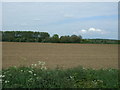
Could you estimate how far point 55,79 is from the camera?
4121 millimetres

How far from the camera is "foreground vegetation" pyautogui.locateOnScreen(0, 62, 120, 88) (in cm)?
397

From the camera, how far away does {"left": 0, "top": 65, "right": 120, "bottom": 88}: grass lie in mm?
3965

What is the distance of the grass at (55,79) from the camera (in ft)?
13.0

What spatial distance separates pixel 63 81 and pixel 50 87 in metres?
0.32

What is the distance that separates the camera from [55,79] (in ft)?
13.5

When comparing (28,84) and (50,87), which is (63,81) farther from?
(28,84)

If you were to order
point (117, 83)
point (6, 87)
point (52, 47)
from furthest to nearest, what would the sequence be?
1. point (52, 47)
2. point (117, 83)
3. point (6, 87)

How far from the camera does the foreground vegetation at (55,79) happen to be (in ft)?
13.0

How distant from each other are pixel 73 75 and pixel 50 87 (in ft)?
2.91

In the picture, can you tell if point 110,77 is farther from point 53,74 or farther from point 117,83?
point 53,74

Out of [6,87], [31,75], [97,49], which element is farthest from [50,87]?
[97,49]

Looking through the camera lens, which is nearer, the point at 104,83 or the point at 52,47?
the point at 104,83

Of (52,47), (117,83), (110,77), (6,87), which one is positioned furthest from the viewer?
(52,47)

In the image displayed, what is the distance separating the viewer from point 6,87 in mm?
3895
